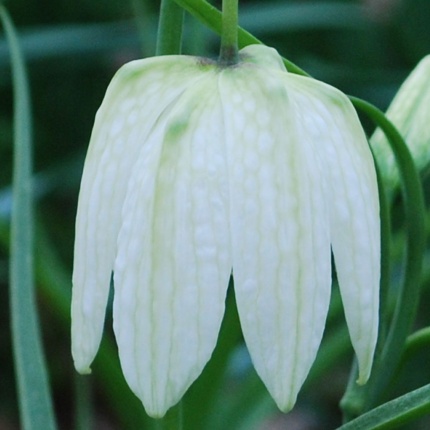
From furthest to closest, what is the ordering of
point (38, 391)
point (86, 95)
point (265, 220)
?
point (86, 95)
point (38, 391)
point (265, 220)

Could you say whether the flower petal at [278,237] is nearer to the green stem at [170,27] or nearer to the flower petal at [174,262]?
the flower petal at [174,262]

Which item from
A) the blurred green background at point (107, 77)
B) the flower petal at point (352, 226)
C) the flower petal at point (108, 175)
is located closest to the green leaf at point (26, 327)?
the flower petal at point (108, 175)

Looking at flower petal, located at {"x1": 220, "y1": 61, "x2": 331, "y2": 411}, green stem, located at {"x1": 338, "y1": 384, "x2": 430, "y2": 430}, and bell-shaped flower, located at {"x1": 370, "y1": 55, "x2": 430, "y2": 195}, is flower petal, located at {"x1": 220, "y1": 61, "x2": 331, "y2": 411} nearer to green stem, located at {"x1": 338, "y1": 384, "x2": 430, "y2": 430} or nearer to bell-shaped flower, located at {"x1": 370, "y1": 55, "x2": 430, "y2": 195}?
green stem, located at {"x1": 338, "y1": 384, "x2": 430, "y2": 430}

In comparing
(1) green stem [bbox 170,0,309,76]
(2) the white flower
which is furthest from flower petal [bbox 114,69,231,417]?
(1) green stem [bbox 170,0,309,76]

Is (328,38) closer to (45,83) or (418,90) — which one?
(45,83)

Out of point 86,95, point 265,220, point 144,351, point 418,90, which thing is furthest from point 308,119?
point 86,95

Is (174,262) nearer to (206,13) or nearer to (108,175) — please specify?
(108,175)
